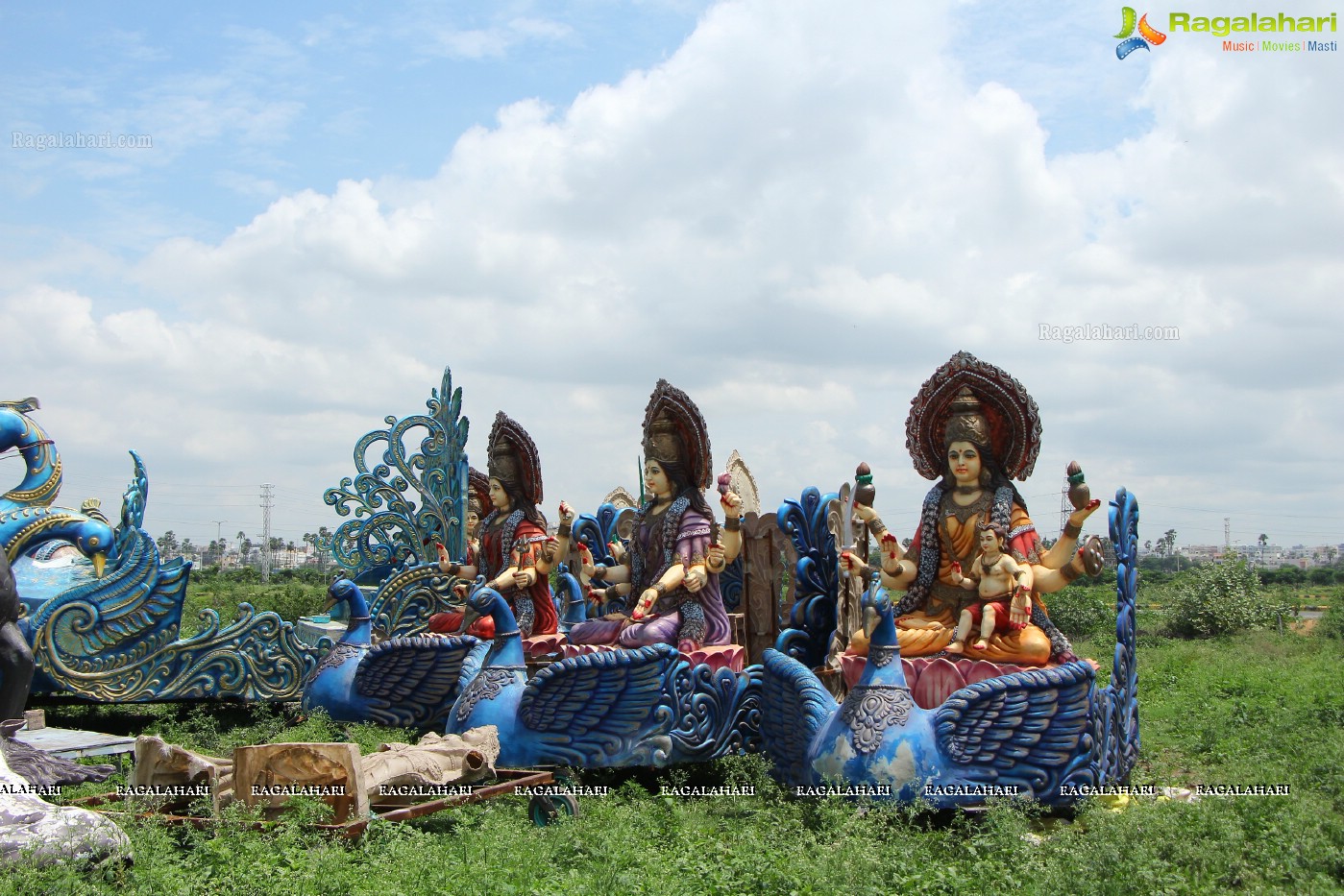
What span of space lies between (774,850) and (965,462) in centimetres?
288

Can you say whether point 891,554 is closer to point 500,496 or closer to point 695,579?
point 695,579

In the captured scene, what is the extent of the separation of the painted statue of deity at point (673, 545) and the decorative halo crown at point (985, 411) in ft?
4.77

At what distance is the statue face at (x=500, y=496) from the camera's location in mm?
9766

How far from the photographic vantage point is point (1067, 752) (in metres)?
5.93

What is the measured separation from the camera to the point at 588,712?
22.1 feet

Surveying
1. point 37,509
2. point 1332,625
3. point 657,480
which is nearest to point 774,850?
point 657,480

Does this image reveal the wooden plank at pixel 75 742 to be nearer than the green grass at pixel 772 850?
No

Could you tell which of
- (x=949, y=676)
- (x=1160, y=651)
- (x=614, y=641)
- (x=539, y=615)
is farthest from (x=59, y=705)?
(x=1160, y=651)

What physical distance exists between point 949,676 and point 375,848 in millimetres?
3285

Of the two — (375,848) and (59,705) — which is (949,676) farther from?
(59,705)

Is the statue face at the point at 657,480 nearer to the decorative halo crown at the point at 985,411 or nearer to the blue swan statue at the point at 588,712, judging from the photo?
the blue swan statue at the point at 588,712

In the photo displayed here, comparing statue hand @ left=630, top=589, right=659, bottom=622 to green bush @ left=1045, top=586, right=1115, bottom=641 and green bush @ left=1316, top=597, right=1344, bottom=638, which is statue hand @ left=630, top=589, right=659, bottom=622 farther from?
green bush @ left=1316, top=597, right=1344, bottom=638

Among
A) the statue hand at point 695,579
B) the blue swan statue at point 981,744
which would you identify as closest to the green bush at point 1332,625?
the statue hand at point 695,579

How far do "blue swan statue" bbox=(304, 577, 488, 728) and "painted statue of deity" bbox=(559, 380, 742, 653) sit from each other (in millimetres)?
938
